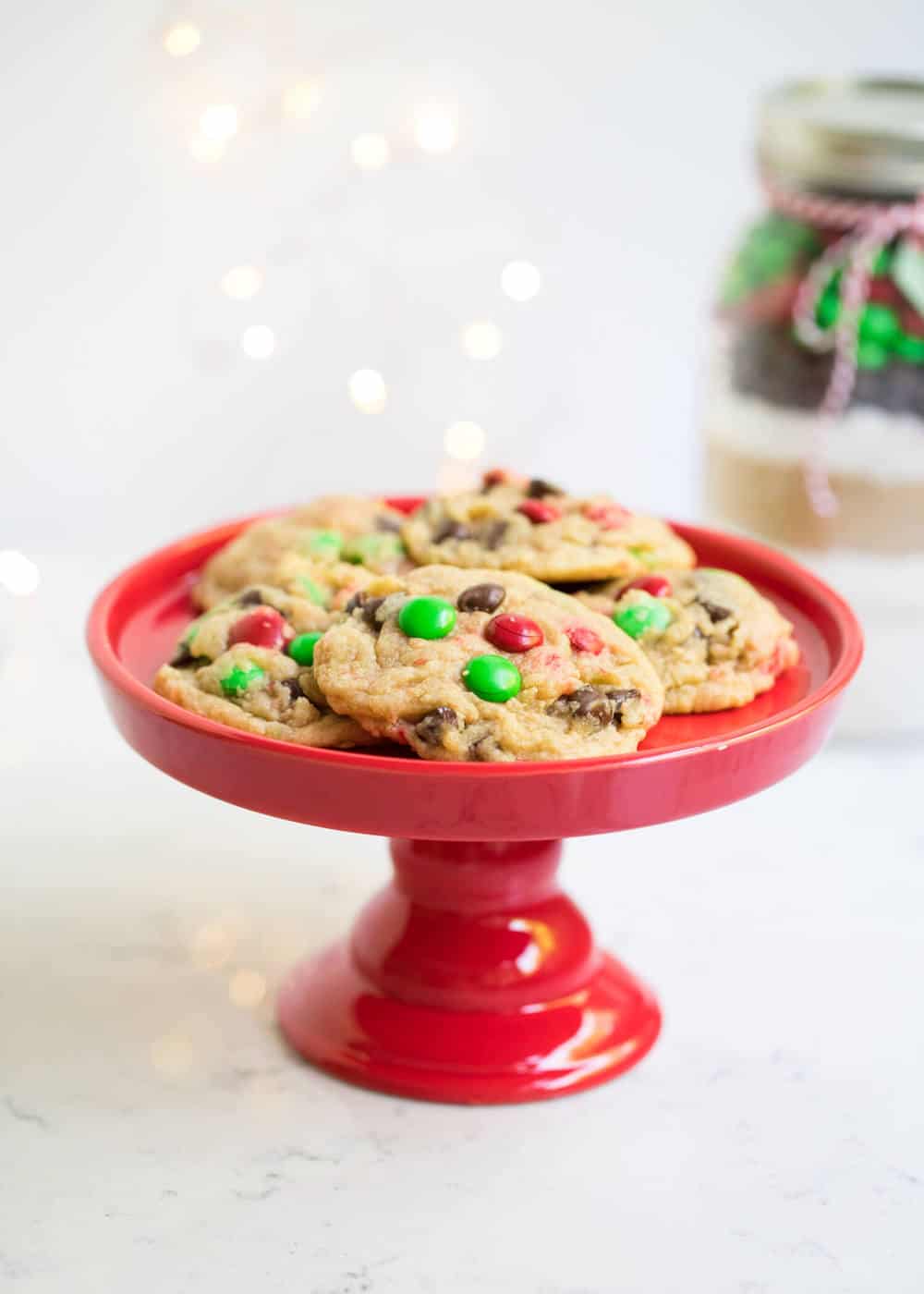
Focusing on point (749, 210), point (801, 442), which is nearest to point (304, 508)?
point (801, 442)

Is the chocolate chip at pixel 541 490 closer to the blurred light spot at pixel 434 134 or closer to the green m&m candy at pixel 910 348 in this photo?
the green m&m candy at pixel 910 348

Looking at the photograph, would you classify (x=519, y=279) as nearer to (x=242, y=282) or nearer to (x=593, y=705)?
(x=242, y=282)

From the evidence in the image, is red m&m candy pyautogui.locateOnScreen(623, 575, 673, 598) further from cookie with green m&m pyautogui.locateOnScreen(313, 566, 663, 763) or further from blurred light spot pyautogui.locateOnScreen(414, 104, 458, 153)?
blurred light spot pyautogui.locateOnScreen(414, 104, 458, 153)

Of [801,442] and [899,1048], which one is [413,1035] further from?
[801,442]

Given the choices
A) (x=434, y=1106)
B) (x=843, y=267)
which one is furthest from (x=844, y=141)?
A: (x=434, y=1106)

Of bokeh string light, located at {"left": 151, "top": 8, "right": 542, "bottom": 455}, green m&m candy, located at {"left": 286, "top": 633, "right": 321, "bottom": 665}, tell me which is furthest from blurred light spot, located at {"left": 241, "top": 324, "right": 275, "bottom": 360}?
green m&m candy, located at {"left": 286, "top": 633, "right": 321, "bottom": 665}

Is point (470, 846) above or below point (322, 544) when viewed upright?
below
